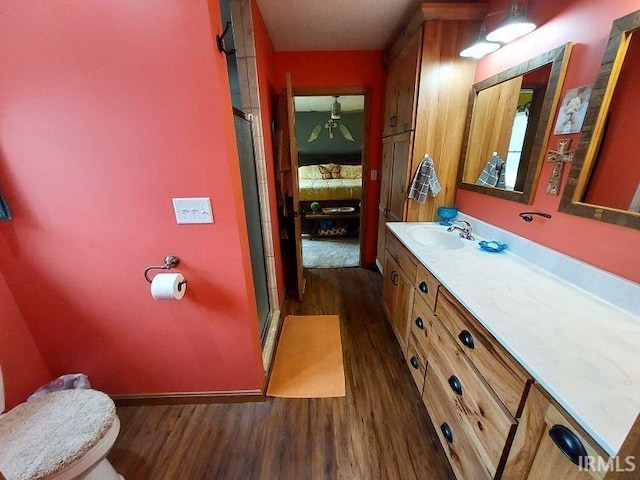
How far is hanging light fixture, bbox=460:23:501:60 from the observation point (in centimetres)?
155

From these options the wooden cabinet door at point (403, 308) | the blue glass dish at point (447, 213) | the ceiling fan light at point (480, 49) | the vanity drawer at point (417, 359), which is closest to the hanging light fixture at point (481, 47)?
the ceiling fan light at point (480, 49)

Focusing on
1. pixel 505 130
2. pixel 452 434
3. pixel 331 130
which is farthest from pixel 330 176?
pixel 452 434

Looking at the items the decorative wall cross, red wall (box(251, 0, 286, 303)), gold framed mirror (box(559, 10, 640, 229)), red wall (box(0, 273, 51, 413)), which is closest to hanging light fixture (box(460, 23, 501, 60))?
gold framed mirror (box(559, 10, 640, 229))

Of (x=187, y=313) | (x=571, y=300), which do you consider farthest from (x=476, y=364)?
(x=187, y=313)

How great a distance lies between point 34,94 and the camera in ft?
3.26

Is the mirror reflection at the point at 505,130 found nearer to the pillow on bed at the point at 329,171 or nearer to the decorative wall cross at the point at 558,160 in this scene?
the decorative wall cross at the point at 558,160

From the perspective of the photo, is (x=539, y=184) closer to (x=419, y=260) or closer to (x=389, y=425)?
(x=419, y=260)

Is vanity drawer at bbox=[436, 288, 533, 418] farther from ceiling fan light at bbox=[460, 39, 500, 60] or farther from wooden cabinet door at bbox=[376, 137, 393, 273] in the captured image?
ceiling fan light at bbox=[460, 39, 500, 60]

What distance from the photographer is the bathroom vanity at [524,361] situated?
23.2 inches

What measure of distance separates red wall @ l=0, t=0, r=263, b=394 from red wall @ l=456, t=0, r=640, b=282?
1576 mm

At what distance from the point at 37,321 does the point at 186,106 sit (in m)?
1.39

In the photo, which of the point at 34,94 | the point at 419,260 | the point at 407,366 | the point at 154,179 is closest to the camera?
the point at 34,94

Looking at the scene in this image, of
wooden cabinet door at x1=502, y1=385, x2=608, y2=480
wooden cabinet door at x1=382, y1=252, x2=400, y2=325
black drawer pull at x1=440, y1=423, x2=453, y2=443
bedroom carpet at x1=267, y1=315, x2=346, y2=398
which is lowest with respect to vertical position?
bedroom carpet at x1=267, y1=315, x2=346, y2=398

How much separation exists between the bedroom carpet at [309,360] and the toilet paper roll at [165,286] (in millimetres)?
930
